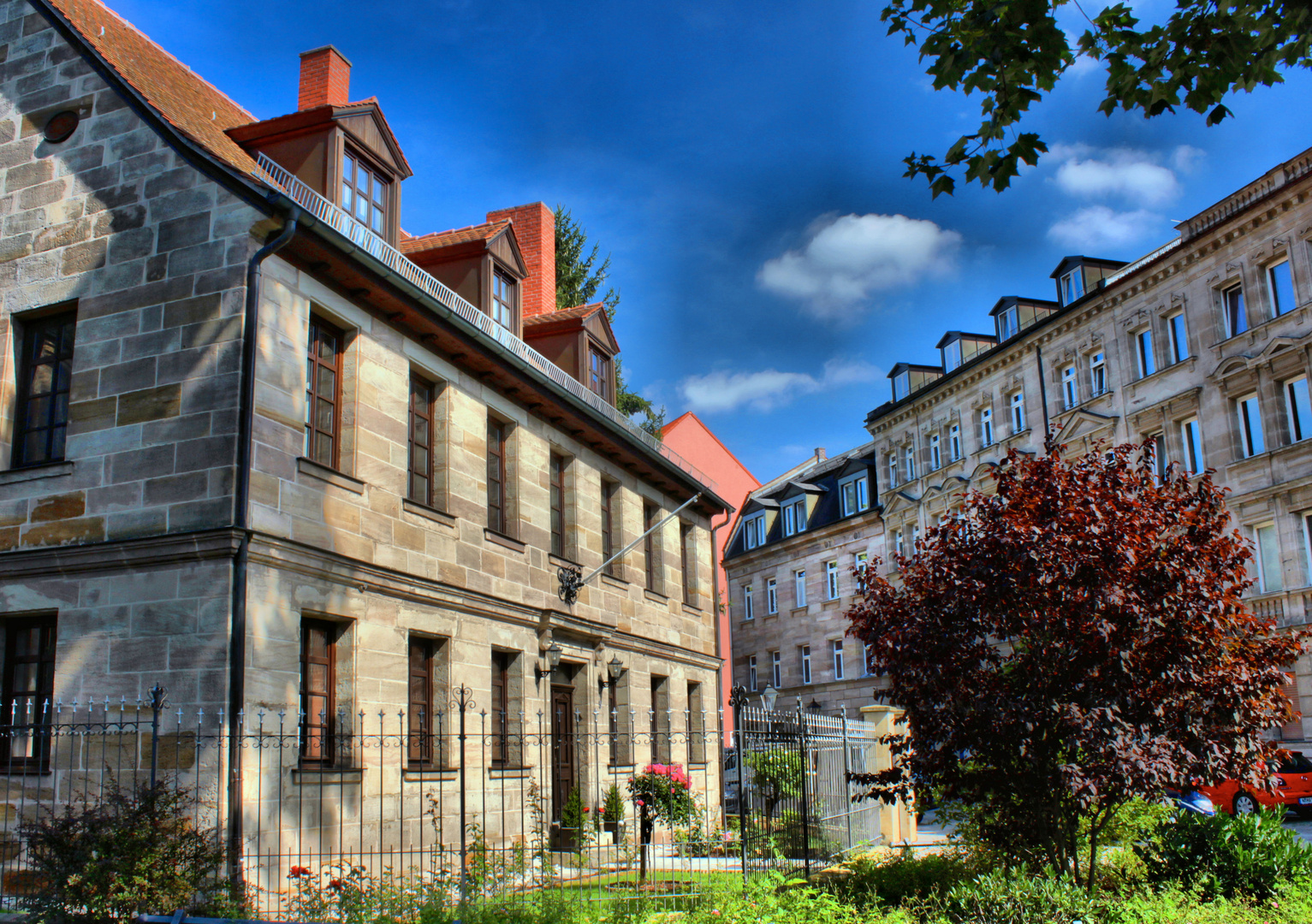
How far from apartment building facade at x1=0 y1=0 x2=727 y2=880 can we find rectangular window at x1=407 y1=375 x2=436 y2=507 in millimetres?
43

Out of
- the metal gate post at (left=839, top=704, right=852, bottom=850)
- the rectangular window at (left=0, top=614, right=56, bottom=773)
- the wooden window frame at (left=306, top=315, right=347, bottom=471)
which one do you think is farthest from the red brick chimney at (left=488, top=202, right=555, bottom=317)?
the rectangular window at (left=0, top=614, right=56, bottom=773)

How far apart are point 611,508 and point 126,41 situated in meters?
11.1

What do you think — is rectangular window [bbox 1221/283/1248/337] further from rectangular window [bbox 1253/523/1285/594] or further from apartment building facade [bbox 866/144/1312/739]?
rectangular window [bbox 1253/523/1285/594]

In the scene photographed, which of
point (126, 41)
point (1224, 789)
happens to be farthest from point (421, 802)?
point (1224, 789)

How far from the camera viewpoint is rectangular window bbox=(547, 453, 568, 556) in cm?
1884

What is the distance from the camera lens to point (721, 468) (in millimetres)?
47750

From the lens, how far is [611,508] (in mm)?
21328

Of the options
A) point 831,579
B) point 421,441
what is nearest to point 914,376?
point 831,579

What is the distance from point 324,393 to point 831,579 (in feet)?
103

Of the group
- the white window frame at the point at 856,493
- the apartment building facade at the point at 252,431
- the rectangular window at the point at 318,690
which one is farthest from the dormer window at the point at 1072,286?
the rectangular window at the point at 318,690

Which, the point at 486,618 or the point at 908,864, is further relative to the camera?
the point at 486,618

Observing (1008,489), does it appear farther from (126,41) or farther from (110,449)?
(126,41)

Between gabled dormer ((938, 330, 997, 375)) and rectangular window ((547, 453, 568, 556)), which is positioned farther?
gabled dormer ((938, 330, 997, 375))

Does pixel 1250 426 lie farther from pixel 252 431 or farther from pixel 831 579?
pixel 252 431
